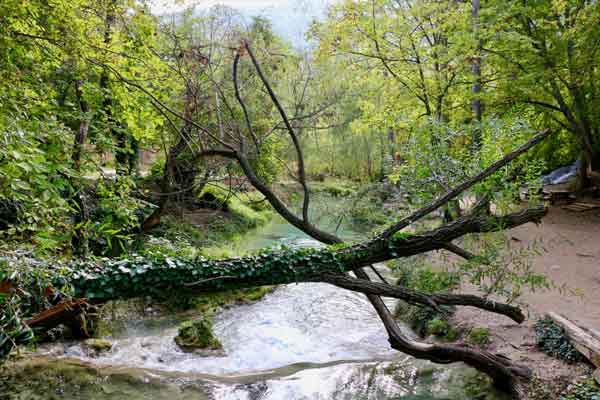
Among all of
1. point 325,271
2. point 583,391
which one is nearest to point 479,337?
point 583,391

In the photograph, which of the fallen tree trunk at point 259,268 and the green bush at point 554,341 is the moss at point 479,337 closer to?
the green bush at point 554,341

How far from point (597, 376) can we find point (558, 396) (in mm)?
487

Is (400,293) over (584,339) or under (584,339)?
over

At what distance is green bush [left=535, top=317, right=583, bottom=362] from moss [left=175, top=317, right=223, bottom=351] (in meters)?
5.06

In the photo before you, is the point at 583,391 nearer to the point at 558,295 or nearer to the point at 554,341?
the point at 554,341

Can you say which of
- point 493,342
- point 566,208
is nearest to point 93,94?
point 493,342

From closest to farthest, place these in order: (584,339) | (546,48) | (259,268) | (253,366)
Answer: (259,268), (584,339), (253,366), (546,48)

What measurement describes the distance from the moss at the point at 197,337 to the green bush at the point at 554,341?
5.06 metres

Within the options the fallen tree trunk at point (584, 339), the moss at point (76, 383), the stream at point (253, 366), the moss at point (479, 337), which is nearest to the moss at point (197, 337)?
the stream at point (253, 366)

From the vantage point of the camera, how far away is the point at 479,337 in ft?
21.1

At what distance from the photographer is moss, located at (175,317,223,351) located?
6.74m

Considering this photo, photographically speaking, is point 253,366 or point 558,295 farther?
point 558,295

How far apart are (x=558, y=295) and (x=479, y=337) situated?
2116mm

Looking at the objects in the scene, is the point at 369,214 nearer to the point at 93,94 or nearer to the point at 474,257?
the point at 474,257
